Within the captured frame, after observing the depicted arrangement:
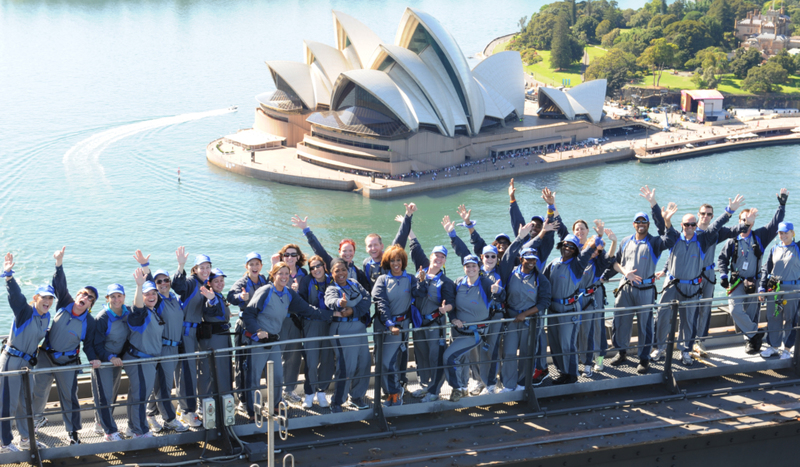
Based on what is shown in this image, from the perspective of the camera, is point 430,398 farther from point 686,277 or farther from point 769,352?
point 769,352

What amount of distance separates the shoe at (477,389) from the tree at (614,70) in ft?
202

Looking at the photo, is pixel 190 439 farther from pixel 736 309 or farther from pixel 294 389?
pixel 736 309

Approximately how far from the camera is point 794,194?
38.0 m

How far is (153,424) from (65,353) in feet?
2.93

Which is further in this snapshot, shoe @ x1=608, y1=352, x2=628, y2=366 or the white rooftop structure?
the white rooftop structure

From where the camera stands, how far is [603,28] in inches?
3366

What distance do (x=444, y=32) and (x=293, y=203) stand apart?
51.9 ft

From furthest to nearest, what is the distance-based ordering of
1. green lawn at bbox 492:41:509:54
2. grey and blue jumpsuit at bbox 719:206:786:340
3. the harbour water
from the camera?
green lawn at bbox 492:41:509:54 → the harbour water → grey and blue jumpsuit at bbox 719:206:786:340

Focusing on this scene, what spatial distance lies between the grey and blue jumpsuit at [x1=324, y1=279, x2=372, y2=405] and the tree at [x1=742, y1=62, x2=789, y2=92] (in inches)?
2537

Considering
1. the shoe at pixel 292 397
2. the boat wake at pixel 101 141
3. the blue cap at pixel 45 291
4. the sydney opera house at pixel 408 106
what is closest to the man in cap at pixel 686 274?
the shoe at pixel 292 397

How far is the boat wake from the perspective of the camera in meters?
38.8

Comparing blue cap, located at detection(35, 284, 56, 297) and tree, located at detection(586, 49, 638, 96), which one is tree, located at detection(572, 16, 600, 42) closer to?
tree, located at detection(586, 49, 638, 96)

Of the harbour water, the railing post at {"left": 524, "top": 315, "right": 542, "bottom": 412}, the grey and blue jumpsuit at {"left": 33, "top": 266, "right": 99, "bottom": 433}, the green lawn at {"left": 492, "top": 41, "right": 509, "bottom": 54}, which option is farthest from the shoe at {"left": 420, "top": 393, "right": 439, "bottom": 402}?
the green lawn at {"left": 492, "top": 41, "right": 509, "bottom": 54}

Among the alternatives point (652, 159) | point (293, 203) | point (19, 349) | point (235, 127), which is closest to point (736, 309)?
point (19, 349)
